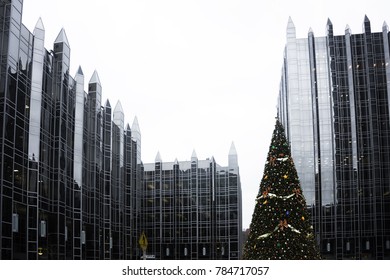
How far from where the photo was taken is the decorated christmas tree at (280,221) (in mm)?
19750

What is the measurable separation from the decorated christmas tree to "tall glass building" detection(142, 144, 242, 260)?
5546 cm

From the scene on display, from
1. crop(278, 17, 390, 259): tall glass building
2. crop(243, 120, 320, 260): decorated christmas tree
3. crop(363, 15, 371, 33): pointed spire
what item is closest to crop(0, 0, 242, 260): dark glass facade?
crop(243, 120, 320, 260): decorated christmas tree

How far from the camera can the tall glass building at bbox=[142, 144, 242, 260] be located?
75812 millimetres

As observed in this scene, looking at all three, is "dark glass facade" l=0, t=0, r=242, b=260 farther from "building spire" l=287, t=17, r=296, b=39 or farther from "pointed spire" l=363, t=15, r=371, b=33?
"pointed spire" l=363, t=15, r=371, b=33

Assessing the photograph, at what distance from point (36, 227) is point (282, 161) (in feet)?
65.2

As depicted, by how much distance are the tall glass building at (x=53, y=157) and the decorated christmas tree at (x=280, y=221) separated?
1565cm

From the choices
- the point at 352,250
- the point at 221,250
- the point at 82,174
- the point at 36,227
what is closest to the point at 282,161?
the point at 36,227

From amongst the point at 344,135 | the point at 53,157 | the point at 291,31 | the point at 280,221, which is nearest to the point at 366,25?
the point at 291,31

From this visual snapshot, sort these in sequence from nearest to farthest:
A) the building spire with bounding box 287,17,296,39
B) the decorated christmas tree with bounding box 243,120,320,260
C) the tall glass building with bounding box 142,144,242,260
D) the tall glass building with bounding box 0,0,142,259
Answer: the decorated christmas tree with bounding box 243,120,320,260
the tall glass building with bounding box 0,0,142,259
the building spire with bounding box 287,17,296,39
the tall glass building with bounding box 142,144,242,260

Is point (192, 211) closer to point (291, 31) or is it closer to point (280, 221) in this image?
point (291, 31)

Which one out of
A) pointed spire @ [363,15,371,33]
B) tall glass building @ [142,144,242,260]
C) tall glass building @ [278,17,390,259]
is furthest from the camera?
tall glass building @ [142,144,242,260]

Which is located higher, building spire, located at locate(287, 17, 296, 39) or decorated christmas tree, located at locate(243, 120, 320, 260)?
building spire, located at locate(287, 17, 296, 39)

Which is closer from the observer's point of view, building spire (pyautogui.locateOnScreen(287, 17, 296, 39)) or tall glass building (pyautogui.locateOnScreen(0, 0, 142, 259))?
tall glass building (pyautogui.locateOnScreen(0, 0, 142, 259))

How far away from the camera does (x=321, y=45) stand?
218 feet
